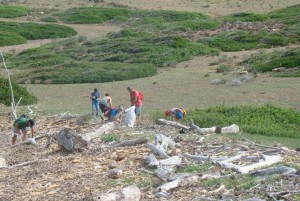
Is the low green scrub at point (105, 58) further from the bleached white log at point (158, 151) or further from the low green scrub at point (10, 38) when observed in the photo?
the bleached white log at point (158, 151)

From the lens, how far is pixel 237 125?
1928 cm

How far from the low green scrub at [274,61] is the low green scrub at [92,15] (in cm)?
3274

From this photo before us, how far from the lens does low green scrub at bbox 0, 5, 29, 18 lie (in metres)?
74.8

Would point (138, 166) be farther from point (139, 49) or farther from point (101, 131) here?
point (139, 49)

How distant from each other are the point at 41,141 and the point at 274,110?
24.8ft

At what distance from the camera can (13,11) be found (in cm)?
7631

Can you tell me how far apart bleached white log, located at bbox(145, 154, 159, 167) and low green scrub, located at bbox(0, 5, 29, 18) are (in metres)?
63.7

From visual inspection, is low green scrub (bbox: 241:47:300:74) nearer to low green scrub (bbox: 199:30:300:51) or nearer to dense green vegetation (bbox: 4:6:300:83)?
dense green vegetation (bbox: 4:6:300:83)

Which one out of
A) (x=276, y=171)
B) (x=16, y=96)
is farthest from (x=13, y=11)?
(x=276, y=171)

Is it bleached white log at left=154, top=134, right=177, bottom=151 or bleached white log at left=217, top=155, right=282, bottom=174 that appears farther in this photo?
bleached white log at left=154, top=134, right=177, bottom=151

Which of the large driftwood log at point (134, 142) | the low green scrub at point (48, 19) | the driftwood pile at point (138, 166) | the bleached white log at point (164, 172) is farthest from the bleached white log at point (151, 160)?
the low green scrub at point (48, 19)

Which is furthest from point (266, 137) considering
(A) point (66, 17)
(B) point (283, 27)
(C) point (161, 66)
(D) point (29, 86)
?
(A) point (66, 17)

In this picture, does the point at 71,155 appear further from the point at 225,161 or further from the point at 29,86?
the point at 29,86

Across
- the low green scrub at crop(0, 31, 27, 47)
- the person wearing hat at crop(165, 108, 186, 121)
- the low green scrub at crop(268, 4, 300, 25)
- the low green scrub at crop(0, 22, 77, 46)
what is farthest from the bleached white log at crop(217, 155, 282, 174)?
the low green scrub at crop(0, 22, 77, 46)
